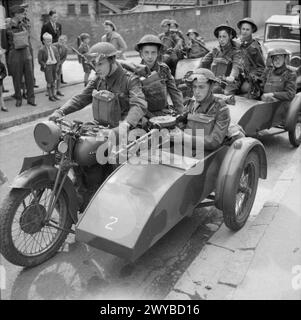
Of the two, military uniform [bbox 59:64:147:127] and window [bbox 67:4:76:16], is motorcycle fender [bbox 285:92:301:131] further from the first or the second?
window [bbox 67:4:76:16]

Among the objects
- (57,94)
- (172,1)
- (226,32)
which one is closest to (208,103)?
(226,32)

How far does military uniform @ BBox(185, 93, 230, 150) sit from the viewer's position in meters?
4.61

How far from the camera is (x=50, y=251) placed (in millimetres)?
4344

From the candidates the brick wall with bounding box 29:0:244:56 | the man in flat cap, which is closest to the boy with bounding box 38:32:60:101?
the man in flat cap

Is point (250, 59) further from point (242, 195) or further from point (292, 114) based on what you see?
point (242, 195)

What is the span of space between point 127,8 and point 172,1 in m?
4.94

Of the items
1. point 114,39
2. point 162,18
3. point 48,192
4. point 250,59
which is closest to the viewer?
point 48,192

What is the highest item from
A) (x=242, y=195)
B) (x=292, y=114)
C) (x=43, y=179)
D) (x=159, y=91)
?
(x=159, y=91)

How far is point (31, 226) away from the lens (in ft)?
13.4

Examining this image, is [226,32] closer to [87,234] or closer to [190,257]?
[190,257]

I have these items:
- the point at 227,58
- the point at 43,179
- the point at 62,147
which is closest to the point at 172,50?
the point at 227,58

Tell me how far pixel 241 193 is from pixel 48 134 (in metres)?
2.10

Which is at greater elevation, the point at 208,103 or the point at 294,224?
the point at 208,103

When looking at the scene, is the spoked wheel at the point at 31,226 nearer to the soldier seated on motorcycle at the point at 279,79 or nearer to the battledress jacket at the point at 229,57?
the battledress jacket at the point at 229,57
